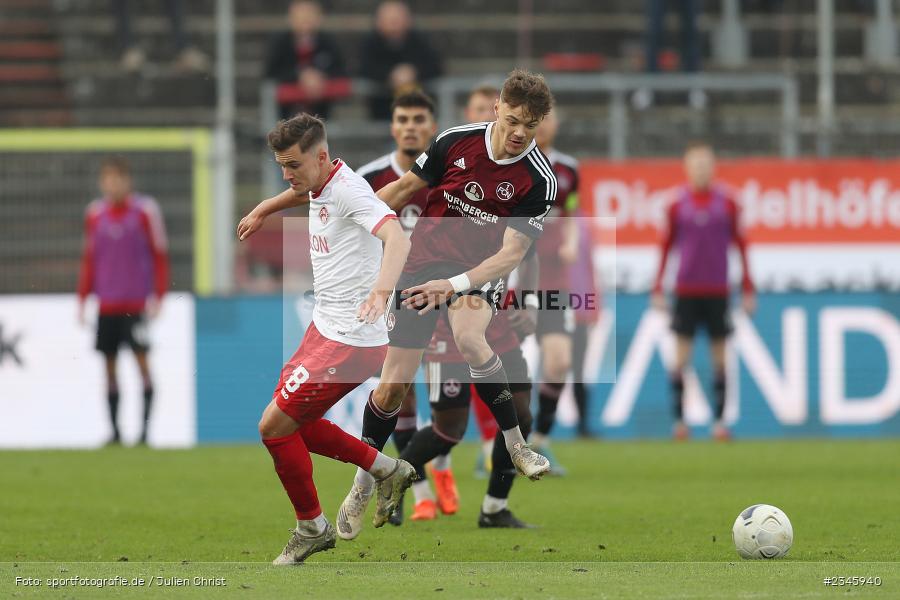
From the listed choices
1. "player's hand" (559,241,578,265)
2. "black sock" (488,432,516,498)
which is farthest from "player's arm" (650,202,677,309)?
"black sock" (488,432,516,498)

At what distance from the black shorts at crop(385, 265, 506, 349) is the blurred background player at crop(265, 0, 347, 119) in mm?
8796

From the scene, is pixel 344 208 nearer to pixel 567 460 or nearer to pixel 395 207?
pixel 395 207

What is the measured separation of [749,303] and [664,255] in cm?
90

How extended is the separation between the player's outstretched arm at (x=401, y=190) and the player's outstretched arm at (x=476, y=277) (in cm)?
48

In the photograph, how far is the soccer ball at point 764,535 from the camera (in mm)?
6969

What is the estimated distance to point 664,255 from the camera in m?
13.9

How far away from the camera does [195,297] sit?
14.2 m

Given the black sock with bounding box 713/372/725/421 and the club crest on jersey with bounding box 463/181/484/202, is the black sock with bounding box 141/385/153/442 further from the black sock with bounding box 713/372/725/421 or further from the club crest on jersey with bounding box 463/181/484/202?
the club crest on jersey with bounding box 463/181/484/202

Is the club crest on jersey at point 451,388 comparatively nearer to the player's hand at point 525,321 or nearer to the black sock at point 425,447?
the black sock at point 425,447

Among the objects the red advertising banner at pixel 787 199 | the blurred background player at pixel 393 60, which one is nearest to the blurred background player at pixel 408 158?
the red advertising banner at pixel 787 199

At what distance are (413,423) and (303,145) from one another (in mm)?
2662

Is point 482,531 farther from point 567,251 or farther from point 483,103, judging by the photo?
point 567,251

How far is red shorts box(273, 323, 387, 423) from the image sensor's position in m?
6.75

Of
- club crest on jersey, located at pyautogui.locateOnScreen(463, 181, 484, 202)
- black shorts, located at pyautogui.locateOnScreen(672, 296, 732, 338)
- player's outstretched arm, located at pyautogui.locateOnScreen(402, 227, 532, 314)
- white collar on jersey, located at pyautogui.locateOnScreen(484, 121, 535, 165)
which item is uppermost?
white collar on jersey, located at pyautogui.locateOnScreen(484, 121, 535, 165)
